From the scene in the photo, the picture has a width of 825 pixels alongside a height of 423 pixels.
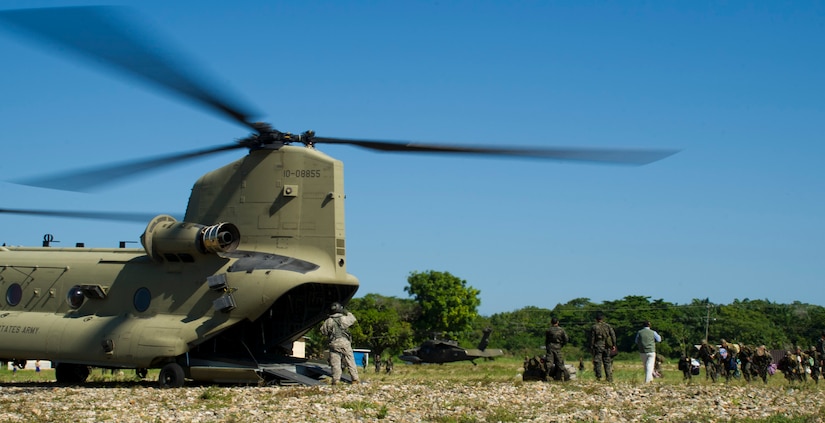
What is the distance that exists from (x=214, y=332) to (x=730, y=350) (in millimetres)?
15733

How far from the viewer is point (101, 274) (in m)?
19.0

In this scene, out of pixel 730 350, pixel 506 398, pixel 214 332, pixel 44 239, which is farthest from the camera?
pixel 730 350

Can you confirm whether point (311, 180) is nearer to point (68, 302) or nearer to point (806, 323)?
point (68, 302)

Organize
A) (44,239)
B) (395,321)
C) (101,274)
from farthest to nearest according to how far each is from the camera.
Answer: (395,321)
(44,239)
(101,274)

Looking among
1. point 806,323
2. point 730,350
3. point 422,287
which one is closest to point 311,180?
Answer: point 730,350

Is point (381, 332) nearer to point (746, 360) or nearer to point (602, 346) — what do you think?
point (746, 360)

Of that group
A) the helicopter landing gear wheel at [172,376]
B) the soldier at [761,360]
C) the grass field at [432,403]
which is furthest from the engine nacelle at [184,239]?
the soldier at [761,360]

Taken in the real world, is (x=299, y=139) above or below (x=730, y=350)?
above

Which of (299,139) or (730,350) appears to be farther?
(730,350)

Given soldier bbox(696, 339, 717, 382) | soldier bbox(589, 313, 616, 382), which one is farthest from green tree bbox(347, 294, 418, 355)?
soldier bbox(589, 313, 616, 382)

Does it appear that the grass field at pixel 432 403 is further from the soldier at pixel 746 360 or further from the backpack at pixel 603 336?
the soldier at pixel 746 360

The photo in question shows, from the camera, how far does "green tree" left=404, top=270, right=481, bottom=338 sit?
79000mm

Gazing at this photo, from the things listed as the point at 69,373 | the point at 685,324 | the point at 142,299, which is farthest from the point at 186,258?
the point at 685,324

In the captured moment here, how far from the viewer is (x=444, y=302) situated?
79.4 metres
